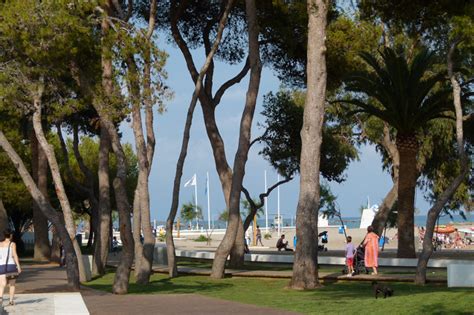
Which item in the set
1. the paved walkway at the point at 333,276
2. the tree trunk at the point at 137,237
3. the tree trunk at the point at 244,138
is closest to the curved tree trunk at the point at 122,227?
the tree trunk at the point at 137,237

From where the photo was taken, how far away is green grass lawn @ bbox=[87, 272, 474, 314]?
15.4 m

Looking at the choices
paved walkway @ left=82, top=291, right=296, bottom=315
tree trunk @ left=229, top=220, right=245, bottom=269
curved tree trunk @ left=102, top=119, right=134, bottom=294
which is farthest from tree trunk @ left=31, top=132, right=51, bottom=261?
paved walkway @ left=82, top=291, right=296, bottom=315

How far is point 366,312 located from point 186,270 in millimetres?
→ 15883

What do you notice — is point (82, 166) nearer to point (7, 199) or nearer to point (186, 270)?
point (186, 270)

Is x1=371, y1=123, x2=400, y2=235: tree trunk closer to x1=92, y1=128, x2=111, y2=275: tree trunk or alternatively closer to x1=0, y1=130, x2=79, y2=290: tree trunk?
x1=92, y1=128, x2=111, y2=275: tree trunk

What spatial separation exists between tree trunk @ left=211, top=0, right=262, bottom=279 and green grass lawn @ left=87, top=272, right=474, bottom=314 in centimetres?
126

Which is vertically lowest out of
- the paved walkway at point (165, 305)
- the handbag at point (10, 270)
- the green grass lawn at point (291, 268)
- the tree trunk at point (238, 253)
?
the paved walkway at point (165, 305)

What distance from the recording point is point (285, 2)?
3014 cm

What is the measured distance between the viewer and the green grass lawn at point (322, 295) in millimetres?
15422

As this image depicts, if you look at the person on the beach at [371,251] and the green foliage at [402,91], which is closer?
the person on the beach at [371,251]

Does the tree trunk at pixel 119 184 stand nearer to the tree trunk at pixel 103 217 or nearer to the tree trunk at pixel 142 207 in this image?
the tree trunk at pixel 142 207

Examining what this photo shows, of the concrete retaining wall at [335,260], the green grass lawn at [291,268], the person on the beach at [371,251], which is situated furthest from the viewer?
the concrete retaining wall at [335,260]

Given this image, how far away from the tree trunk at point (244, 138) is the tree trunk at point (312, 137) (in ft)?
16.1

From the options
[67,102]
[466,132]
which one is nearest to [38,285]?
[67,102]
